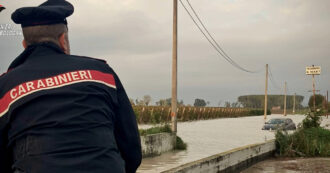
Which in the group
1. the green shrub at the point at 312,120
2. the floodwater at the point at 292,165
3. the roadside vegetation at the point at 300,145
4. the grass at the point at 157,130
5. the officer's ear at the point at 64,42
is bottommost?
the floodwater at the point at 292,165

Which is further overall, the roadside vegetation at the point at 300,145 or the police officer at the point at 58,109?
the roadside vegetation at the point at 300,145

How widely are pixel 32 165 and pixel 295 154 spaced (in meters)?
15.0

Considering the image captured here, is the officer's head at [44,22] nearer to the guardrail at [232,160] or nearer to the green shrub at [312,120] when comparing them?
the guardrail at [232,160]

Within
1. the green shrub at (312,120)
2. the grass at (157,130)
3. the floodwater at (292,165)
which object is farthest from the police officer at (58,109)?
the green shrub at (312,120)

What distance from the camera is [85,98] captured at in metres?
2.16

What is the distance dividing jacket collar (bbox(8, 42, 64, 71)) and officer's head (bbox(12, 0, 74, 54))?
0.03m

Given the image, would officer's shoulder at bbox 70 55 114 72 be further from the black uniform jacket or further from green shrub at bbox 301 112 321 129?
green shrub at bbox 301 112 321 129

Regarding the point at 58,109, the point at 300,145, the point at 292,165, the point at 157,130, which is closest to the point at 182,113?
the point at 300,145

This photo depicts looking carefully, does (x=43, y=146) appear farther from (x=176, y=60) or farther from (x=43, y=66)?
(x=176, y=60)

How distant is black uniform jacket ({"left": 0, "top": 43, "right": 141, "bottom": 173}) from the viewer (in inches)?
80.1

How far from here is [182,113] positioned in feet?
146

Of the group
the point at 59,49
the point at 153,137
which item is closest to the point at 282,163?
the point at 153,137

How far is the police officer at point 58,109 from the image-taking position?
204cm

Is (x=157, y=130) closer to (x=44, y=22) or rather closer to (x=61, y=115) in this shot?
(x=44, y=22)
